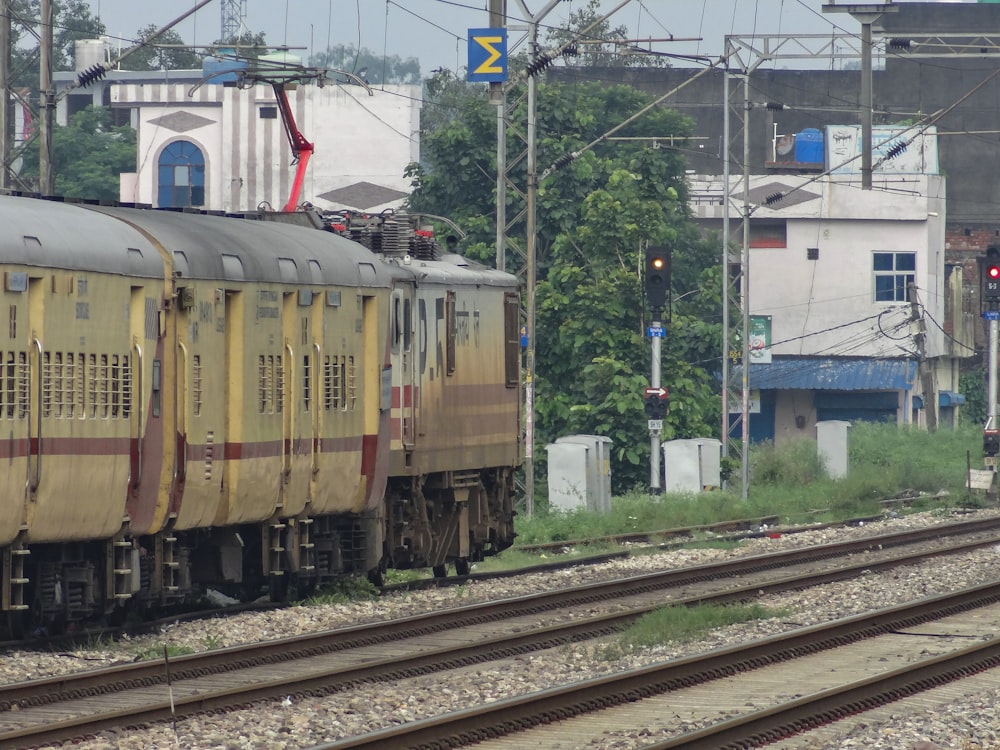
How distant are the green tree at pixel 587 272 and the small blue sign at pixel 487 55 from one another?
31.5 ft

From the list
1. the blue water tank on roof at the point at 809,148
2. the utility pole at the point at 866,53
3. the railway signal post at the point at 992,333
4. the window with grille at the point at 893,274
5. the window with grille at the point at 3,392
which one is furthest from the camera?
the blue water tank on roof at the point at 809,148

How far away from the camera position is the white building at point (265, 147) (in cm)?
7294

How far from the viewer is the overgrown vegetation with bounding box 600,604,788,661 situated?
1419cm

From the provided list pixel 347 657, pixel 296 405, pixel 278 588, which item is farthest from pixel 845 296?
pixel 347 657

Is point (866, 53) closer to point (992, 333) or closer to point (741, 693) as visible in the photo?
point (992, 333)

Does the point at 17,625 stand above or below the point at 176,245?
below

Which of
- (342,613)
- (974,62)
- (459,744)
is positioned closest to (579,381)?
(342,613)

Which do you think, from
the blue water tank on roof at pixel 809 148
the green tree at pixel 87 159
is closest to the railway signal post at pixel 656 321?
the blue water tank on roof at pixel 809 148

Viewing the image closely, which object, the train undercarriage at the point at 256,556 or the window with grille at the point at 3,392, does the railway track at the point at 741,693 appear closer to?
the window with grille at the point at 3,392

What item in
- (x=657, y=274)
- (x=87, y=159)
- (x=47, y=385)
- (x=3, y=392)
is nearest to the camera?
(x=3, y=392)

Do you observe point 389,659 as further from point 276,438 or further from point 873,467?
point 873,467

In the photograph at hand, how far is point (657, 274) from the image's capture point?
32500mm

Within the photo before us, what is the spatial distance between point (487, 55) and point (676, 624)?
14.6 metres

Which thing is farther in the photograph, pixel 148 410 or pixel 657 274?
pixel 657 274
